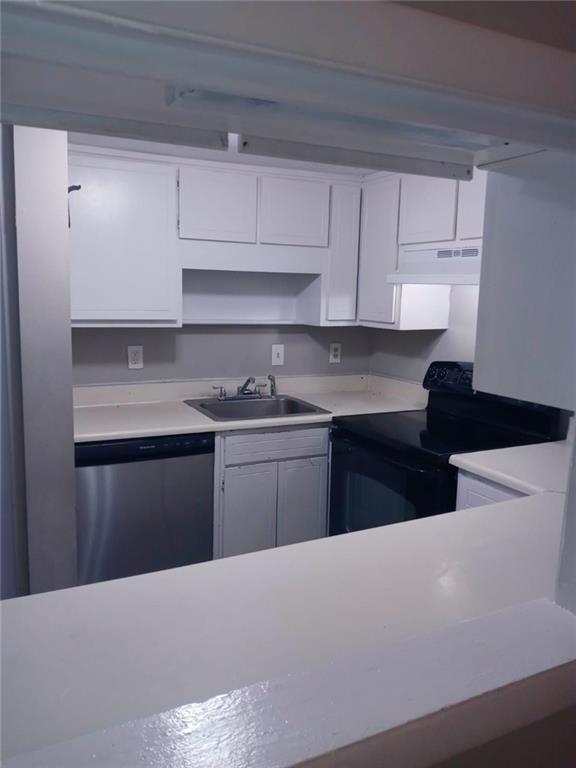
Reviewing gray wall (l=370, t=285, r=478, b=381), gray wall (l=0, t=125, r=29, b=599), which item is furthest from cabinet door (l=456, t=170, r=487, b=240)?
gray wall (l=0, t=125, r=29, b=599)

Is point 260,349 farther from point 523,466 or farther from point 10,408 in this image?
point 10,408

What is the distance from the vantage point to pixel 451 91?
1.53 feet

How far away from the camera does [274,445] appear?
2.90 m

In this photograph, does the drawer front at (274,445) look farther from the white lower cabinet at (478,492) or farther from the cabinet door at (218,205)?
the cabinet door at (218,205)

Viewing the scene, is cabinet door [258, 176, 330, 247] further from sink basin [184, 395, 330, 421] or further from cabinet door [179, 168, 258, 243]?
sink basin [184, 395, 330, 421]

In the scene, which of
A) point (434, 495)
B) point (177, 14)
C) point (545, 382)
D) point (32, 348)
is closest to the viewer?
point (177, 14)

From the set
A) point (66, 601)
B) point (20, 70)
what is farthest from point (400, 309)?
point (20, 70)

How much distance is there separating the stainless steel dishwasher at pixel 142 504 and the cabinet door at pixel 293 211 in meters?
1.21

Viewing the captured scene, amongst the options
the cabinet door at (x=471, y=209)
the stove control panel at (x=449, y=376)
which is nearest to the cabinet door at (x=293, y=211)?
the cabinet door at (x=471, y=209)

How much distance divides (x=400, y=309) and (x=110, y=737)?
9.10 ft

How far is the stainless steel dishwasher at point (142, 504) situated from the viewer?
2.51m

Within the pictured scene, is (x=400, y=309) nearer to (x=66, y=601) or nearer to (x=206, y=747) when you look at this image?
(x=66, y=601)

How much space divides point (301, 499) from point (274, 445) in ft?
1.16

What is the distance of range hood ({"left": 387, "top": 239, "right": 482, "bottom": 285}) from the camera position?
7.86 ft
